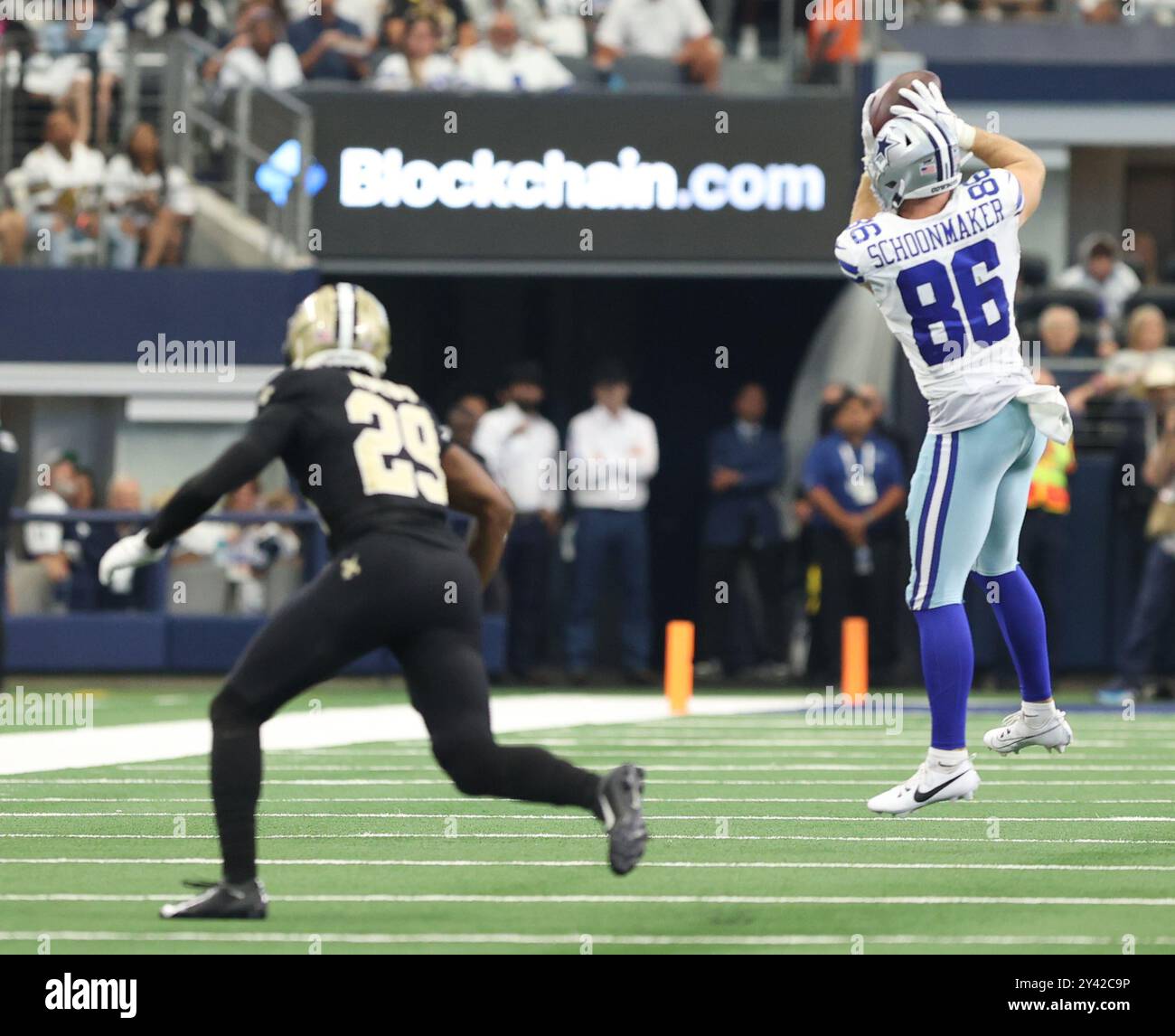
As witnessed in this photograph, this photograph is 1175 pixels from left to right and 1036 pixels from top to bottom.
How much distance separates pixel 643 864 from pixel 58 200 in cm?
1260

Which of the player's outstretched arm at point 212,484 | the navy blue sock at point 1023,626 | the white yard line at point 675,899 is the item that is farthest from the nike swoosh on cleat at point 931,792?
the player's outstretched arm at point 212,484

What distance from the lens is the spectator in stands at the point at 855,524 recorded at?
1761cm

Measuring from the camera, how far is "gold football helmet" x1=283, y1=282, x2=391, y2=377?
266 inches

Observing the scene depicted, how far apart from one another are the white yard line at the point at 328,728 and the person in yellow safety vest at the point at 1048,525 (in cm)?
189

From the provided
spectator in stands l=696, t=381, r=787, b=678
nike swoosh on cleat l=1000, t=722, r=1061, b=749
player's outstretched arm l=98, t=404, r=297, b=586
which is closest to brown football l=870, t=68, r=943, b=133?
nike swoosh on cleat l=1000, t=722, r=1061, b=749

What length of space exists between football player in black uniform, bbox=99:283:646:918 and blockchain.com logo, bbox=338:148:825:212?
12.1 meters

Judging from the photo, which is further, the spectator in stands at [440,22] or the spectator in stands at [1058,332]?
the spectator in stands at [440,22]

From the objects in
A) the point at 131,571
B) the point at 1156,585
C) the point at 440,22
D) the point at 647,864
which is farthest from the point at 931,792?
the point at 440,22

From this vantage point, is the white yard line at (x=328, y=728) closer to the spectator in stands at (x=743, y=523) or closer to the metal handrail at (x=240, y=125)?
the spectator in stands at (x=743, y=523)

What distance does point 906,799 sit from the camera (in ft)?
27.4

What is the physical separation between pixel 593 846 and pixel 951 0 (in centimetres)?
1490

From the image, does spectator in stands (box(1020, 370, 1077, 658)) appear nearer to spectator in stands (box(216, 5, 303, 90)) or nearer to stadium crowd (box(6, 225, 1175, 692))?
stadium crowd (box(6, 225, 1175, 692))

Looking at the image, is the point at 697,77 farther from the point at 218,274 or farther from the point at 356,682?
the point at 356,682
